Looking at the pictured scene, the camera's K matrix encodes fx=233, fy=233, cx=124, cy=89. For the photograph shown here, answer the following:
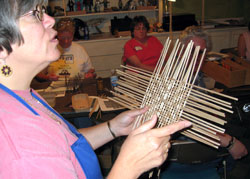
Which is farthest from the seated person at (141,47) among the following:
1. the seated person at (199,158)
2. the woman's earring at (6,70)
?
the woman's earring at (6,70)

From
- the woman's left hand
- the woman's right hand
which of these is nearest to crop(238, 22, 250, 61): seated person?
the woman's left hand

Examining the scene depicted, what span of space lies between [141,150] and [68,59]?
7.64 ft

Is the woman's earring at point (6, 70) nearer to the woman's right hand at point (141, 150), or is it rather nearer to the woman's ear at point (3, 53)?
the woman's ear at point (3, 53)

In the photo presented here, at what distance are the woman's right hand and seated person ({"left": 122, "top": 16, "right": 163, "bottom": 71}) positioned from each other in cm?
239

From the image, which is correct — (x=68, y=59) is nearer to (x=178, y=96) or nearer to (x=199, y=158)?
(x=199, y=158)

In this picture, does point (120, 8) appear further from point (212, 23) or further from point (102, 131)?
point (102, 131)

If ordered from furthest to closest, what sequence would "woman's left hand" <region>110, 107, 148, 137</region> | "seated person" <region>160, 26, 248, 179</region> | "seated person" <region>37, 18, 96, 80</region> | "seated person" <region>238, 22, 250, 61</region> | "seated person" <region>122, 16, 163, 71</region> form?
1. "seated person" <region>238, 22, 250, 61</region>
2. "seated person" <region>122, 16, 163, 71</region>
3. "seated person" <region>37, 18, 96, 80</region>
4. "seated person" <region>160, 26, 248, 179</region>
5. "woman's left hand" <region>110, 107, 148, 137</region>

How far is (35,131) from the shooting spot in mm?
615

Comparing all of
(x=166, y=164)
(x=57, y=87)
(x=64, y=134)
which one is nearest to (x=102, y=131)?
(x=64, y=134)

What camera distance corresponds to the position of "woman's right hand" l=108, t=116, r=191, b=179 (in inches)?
26.7

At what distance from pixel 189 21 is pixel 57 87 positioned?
10.8ft

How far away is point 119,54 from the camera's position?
15.0ft

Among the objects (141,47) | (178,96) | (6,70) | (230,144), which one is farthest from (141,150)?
(141,47)

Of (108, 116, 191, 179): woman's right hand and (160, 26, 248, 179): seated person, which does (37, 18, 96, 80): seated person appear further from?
(108, 116, 191, 179): woman's right hand
